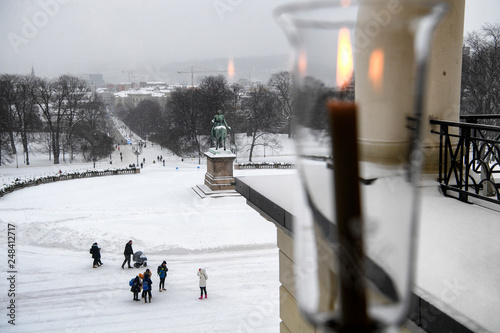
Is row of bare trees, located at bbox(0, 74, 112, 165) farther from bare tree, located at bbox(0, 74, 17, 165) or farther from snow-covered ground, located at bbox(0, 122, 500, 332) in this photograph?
snow-covered ground, located at bbox(0, 122, 500, 332)

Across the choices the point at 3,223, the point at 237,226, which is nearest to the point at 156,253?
the point at 237,226

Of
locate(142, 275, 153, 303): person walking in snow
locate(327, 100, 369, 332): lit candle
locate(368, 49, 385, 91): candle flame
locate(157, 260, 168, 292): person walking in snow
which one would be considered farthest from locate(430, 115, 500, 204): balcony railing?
locate(157, 260, 168, 292): person walking in snow

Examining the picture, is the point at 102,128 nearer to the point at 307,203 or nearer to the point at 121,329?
the point at 121,329

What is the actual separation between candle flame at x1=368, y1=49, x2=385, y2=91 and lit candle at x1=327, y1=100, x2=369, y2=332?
0.12m

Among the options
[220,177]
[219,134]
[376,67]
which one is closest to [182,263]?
[220,177]

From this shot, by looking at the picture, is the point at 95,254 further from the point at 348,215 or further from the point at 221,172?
the point at 348,215

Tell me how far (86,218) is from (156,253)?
6354 millimetres

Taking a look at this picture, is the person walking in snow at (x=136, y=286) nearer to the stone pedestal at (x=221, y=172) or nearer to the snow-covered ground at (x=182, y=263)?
the snow-covered ground at (x=182, y=263)

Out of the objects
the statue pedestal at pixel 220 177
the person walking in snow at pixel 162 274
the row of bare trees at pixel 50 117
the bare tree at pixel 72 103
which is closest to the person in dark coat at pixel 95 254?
the person walking in snow at pixel 162 274

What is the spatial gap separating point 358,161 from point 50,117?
61.5 m

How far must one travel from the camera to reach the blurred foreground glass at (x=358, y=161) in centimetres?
68

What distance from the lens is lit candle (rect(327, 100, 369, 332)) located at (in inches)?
25.9

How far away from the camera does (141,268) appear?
16.3 m

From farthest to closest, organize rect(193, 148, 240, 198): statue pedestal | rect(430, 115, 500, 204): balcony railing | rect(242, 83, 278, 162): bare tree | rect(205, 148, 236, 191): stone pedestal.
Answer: rect(242, 83, 278, 162): bare tree
rect(205, 148, 236, 191): stone pedestal
rect(193, 148, 240, 198): statue pedestal
rect(430, 115, 500, 204): balcony railing
